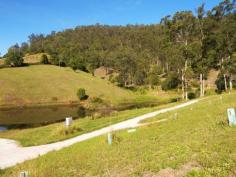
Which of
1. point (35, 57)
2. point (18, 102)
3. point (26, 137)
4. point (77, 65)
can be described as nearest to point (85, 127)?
point (26, 137)

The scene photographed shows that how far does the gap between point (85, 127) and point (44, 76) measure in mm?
77084

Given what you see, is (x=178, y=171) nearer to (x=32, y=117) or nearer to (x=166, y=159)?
(x=166, y=159)

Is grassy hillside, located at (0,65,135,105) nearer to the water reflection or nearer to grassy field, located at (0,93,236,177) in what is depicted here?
the water reflection

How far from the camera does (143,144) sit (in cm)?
1412

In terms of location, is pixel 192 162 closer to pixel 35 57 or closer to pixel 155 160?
pixel 155 160

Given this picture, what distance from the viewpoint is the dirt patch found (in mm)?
8445

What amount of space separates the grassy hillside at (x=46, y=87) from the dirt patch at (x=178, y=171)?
74970 mm

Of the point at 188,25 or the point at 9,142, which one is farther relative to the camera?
the point at 188,25

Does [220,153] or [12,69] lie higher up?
[12,69]

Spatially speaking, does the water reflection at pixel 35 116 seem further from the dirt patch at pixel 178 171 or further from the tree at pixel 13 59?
the tree at pixel 13 59

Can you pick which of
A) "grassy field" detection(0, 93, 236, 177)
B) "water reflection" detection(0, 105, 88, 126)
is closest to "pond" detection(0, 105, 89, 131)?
"water reflection" detection(0, 105, 88, 126)

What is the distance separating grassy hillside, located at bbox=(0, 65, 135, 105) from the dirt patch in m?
75.0

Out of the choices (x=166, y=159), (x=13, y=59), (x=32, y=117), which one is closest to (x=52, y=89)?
(x=13, y=59)

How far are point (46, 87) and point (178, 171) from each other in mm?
87559
